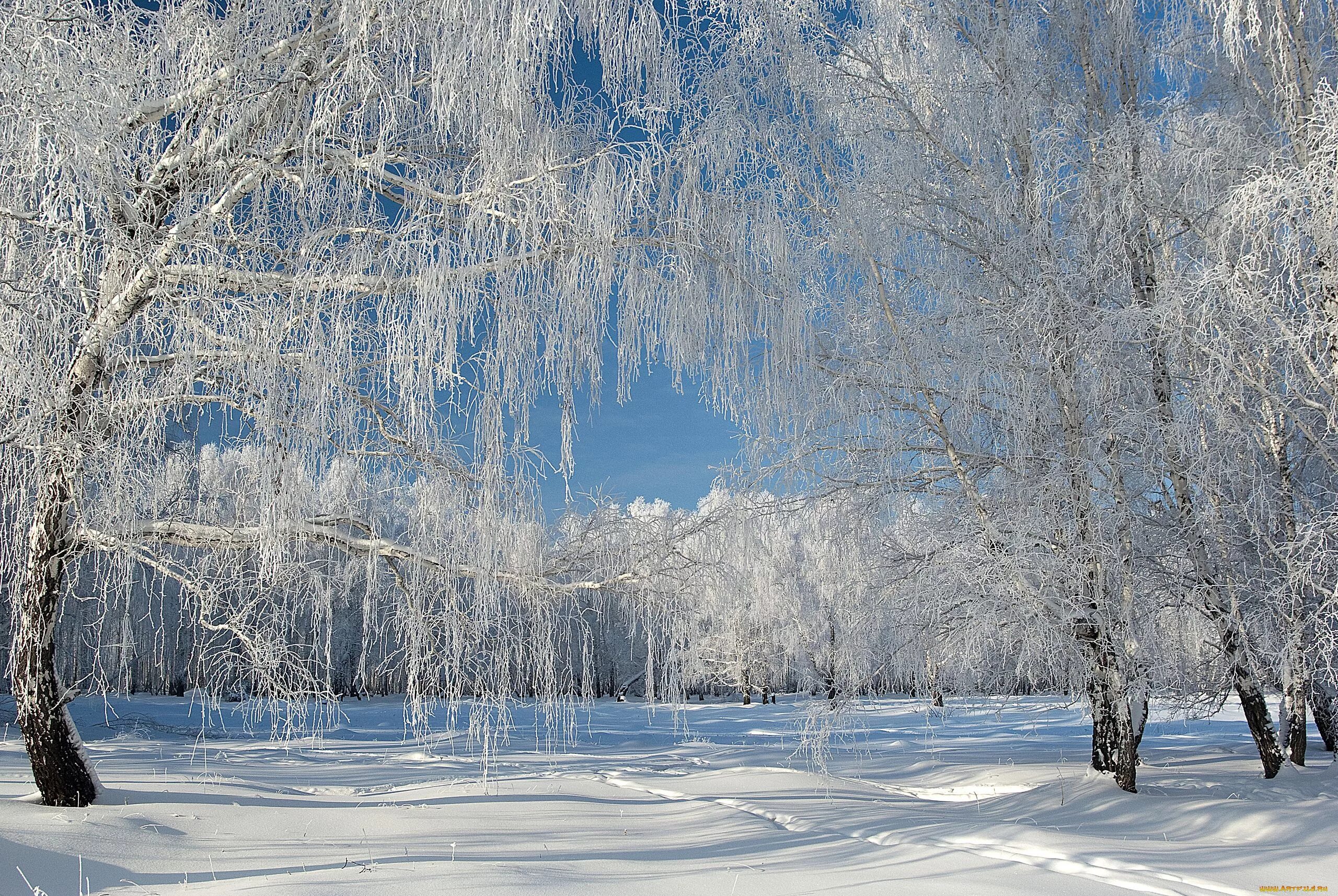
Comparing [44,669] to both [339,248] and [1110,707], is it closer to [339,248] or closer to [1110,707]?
[339,248]

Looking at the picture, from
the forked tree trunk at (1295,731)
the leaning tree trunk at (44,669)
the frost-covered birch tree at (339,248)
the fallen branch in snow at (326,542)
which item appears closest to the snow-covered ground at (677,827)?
the forked tree trunk at (1295,731)

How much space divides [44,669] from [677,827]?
3949mm

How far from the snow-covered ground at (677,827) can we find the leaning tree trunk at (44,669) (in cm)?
29

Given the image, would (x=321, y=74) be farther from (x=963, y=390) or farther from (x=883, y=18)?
(x=883, y=18)

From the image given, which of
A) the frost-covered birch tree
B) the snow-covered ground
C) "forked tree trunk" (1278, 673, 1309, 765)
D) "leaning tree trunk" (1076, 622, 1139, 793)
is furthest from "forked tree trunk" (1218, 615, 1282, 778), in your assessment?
the frost-covered birch tree

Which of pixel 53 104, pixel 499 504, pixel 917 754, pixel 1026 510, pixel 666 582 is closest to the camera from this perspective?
pixel 53 104

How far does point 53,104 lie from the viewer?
3395 mm

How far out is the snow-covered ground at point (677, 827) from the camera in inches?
154

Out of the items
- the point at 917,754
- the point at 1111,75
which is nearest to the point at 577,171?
the point at 1111,75

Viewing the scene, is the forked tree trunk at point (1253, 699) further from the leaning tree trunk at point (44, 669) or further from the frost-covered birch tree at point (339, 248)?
the leaning tree trunk at point (44, 669)

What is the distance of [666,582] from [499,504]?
1387mm

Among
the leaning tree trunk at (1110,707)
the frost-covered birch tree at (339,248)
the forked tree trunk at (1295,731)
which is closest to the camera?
the frost-covered birch tree at (339,248)

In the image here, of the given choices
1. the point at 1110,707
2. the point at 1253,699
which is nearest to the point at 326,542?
the point at 1110,707

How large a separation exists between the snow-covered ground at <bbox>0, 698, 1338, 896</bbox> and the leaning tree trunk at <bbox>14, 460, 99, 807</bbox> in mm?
293
